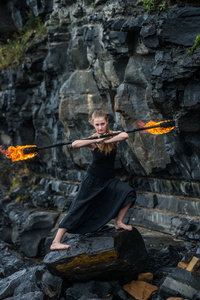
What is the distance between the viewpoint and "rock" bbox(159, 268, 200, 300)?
4.69 m

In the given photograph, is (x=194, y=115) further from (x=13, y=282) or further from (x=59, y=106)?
(x=59, y=106)

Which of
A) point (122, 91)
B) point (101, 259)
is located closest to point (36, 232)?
point (122, 91)

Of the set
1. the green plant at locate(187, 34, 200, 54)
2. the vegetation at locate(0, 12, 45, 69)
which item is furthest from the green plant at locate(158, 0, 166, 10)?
the vegetation at locate(0, 12, 45, 69)

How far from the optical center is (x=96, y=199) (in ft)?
18.6

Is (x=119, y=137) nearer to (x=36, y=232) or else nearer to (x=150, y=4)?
(x=150, y=4)

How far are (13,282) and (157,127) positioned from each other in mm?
3885

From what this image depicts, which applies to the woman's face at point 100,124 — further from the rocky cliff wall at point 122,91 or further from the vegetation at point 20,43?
the vegetation at point 20,43

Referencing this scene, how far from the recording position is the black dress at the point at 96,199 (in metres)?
5.55

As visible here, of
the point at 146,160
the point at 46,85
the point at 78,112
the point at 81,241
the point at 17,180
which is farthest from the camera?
the point at 17,180

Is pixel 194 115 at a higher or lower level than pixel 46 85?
lower

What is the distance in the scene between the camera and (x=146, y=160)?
8.99 meters

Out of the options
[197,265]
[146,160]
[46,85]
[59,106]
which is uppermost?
[46,85]

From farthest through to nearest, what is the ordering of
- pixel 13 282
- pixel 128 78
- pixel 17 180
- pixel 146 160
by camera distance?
pixel 17 180 → pixel 146 160 → pixel 128 78 → pixel 13 282

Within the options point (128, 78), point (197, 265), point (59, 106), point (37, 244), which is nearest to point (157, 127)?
point (197, 265)
